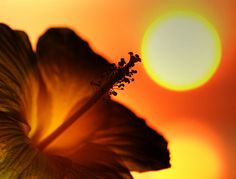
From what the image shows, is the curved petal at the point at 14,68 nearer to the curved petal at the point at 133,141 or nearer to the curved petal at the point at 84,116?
the curved petal at the point at 84,116

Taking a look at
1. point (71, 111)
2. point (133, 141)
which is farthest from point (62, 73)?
point (133, 141)

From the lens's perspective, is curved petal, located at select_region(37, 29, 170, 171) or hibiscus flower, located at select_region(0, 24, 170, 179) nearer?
hibiscus flower, located at select_region(0, 24, 170, 179)

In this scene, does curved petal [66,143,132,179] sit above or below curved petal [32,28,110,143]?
below

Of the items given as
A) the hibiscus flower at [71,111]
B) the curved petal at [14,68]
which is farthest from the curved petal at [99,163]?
the curved petal at [14,68]

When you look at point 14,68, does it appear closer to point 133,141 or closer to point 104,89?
point 104,89

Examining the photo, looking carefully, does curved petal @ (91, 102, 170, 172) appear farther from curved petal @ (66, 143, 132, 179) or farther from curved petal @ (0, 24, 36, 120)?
curved petal @ (0, 24, 36, 120)

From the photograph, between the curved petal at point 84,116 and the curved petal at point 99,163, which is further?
the curved petal at point 84,116

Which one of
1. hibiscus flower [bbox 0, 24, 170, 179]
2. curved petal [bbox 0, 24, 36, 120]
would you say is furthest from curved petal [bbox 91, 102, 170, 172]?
curved petal [bbox 0, 24, 36, 120]

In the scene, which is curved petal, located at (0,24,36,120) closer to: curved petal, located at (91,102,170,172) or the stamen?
the stamen
